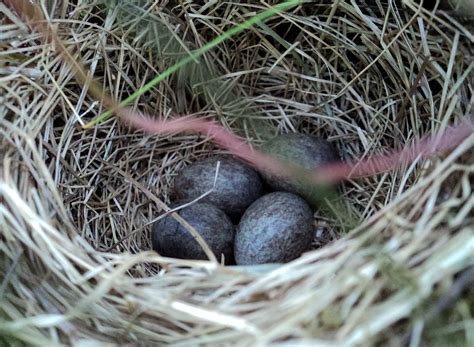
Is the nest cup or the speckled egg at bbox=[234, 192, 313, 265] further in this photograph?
the speckled egg at bbox=[234, 192, 313, 265]

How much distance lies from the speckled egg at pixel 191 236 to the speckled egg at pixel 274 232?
28 mm

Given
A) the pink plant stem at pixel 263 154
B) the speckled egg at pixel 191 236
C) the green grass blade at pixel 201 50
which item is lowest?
the speckled egg at pixel 191 236

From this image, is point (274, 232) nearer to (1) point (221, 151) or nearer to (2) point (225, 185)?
(2) point (225, 185)

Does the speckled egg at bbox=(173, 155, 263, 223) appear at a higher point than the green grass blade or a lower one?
lower

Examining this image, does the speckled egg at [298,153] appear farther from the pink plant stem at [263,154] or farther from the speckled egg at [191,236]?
the speckled egg at [191,236]

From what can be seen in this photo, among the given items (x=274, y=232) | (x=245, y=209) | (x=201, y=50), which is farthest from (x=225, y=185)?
(x=201, y=50)

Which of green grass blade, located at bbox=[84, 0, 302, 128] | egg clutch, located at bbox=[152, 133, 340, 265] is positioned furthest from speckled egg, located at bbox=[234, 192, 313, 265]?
green grass blade, located at bbox=[84, 0, 302, 128]

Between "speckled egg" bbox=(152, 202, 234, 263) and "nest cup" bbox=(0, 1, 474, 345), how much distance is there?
4cm

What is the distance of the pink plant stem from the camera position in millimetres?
1373

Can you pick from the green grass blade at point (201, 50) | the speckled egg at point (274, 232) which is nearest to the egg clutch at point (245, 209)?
the speckled egg at point (274, 232)

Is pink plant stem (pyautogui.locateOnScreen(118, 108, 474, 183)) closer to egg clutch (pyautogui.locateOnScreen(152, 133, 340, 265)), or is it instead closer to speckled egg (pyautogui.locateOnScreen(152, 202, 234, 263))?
egg clutch (pyautogui.locateOnScreen(152, 133, 340, 265))

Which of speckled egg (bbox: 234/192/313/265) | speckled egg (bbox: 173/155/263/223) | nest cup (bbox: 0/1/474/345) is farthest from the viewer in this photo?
speckled egg (bbox: 173/155/263/223)

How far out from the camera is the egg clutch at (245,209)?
1361 millimetres

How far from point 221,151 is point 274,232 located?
0.32m
